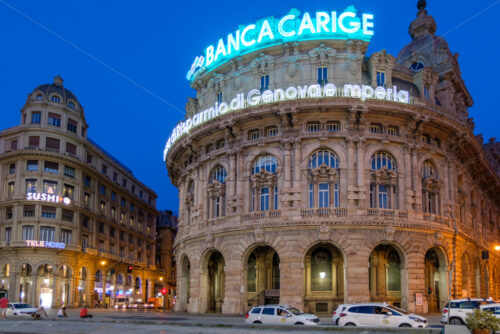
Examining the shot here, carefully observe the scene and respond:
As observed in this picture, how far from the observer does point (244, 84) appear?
5709 cm

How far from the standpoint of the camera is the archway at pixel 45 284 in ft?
275

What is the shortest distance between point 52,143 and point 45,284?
67.0 ft

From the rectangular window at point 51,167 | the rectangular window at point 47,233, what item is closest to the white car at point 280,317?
the rectangular window at point 47,233

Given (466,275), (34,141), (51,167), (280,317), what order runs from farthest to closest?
(51,167)
(34,141)
(466,275)
(280,317)

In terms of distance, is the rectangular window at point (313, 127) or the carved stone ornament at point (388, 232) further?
the rectangular window at point (313, 127)

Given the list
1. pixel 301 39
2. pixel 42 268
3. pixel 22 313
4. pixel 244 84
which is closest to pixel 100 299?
pixel 42 268

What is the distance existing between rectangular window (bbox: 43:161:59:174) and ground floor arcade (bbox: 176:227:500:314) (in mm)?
37175

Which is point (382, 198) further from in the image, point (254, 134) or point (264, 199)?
point (254, 134)

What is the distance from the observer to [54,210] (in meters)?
86.0

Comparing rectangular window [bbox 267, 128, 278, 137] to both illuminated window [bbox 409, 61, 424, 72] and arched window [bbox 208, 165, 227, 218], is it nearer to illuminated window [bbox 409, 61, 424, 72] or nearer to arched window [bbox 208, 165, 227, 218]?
arched window [bbox 208, 165, 227, 218]

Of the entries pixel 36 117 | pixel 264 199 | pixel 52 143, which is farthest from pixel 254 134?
pixel 36 117

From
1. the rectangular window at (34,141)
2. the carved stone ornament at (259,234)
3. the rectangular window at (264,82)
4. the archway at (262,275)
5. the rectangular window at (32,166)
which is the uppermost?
the rectangular window at (34,141)

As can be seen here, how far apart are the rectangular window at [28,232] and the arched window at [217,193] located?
3757 cm

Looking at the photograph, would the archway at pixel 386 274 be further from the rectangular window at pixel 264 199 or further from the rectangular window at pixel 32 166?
the rectangular window at pixel 32 166
